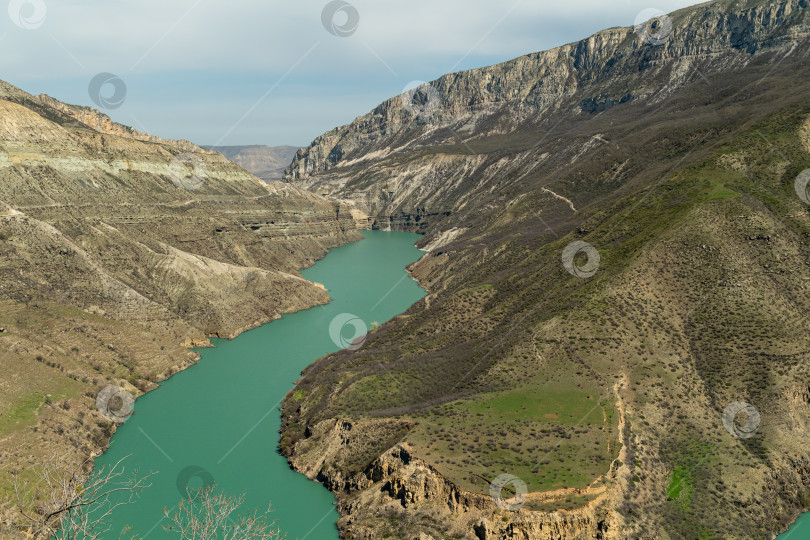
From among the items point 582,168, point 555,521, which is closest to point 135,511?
point 555,521
